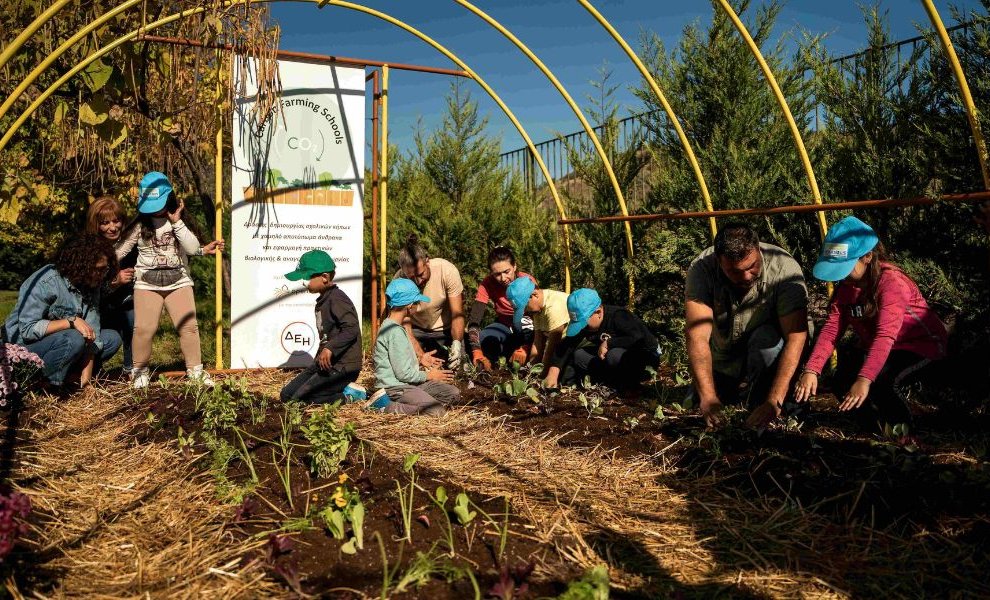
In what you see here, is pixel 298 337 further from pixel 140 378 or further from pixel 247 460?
pixel 247 460

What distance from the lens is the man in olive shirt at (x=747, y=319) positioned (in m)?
4.20

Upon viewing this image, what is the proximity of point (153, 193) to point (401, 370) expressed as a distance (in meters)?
2.54

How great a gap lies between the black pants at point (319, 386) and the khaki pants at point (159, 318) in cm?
111

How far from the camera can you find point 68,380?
5.86 metres

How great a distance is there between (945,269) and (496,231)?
5.97 metres

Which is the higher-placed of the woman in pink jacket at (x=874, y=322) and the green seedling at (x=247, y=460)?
the woman in pink jacket at (x=874, y=322)

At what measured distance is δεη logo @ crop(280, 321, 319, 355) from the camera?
7.19 m

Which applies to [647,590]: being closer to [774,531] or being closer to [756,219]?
[774,531]

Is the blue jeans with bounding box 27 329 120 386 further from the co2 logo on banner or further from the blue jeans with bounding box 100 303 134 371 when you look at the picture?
the co2 logo on banner

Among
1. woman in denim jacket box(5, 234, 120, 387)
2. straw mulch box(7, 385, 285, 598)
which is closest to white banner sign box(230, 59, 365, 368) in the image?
woman in denim jacket box(5, 234, 120, 387)

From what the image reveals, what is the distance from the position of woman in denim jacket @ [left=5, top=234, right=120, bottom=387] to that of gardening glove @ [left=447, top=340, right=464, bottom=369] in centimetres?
284

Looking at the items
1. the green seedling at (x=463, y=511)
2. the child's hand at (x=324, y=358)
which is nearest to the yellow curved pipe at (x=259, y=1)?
the child's hand at (x=324, y=358)

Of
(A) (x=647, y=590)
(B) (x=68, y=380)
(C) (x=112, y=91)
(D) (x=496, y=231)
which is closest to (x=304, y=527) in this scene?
(A) (x=647, y=590)

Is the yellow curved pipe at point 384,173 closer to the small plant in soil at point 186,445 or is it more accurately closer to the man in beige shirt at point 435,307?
the man in beige shirt at point 435,307
